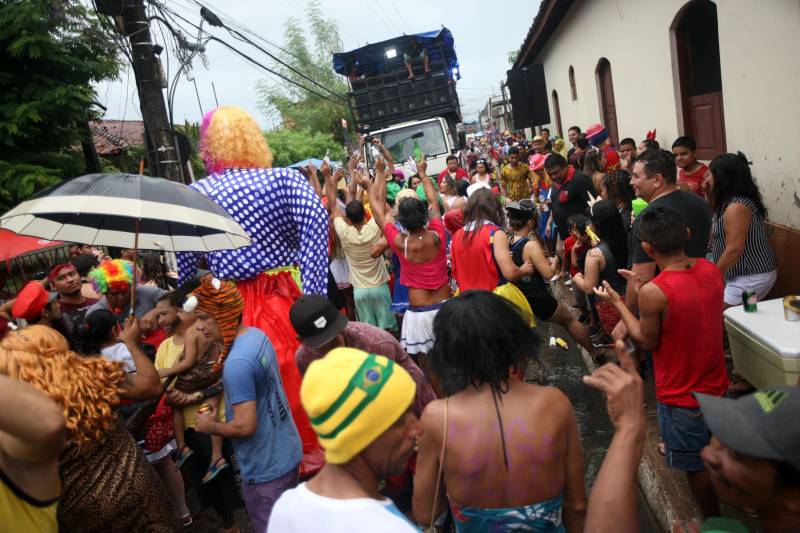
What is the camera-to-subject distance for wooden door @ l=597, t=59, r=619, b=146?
33.9ft

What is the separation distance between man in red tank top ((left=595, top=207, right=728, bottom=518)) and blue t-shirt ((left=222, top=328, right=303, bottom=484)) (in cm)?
173

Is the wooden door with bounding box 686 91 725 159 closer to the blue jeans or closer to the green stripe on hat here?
the blue jeans

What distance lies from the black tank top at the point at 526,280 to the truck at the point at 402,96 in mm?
10259

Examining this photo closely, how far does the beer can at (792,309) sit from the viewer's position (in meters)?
3.17

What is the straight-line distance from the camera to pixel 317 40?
166 ft

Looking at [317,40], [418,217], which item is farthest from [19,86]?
[317,40]

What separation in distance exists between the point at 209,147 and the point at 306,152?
30.9 m

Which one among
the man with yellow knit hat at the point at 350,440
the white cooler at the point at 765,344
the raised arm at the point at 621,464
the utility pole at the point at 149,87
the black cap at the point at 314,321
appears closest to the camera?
the man with yellow knit hat at the point at 350,440

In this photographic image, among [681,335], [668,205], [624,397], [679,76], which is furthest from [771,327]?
[679,76]

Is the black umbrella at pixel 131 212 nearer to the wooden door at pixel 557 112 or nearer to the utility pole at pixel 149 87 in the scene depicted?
the utility pole at pixel 149 87

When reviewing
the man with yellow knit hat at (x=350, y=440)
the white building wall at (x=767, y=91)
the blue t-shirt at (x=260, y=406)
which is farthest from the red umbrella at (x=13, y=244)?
the white building wall at (x=767, y=91)

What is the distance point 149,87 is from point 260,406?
5.69 metres

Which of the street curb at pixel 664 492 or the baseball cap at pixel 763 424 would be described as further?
the street curb at pixel 664 492

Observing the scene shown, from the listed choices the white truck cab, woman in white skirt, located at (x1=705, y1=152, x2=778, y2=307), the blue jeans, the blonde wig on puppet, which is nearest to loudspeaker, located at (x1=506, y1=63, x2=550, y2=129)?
the white truck cab
